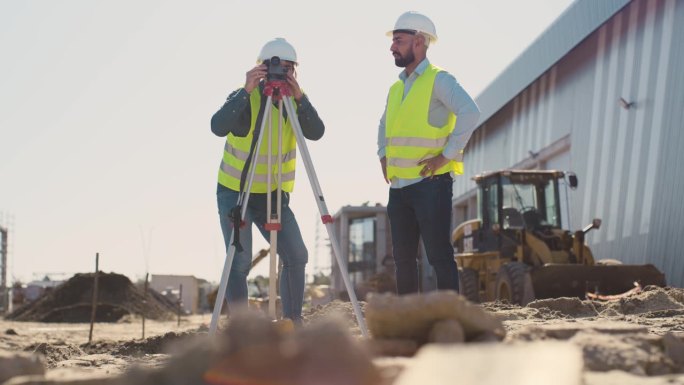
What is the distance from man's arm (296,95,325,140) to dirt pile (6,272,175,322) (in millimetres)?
22189

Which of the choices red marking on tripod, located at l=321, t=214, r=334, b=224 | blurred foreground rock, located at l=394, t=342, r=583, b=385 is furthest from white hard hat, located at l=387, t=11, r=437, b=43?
blurred foreground rock, located at l=394, t=342, r=583, b=385

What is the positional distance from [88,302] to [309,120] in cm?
2356

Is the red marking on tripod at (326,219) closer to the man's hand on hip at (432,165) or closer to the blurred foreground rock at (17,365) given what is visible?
the man's hand on hip at (432,165)

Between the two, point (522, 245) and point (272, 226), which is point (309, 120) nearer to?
point (272, 226)

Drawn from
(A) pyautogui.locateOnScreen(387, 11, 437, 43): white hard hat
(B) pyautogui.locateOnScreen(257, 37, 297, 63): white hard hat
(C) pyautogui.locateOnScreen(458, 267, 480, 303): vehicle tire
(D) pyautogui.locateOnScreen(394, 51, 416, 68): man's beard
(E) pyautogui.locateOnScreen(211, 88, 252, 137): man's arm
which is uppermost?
(A) pyautogui.locateOnScreen(387, 11, 437, 43): white hard hat

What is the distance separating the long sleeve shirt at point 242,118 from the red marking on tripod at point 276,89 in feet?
0.59

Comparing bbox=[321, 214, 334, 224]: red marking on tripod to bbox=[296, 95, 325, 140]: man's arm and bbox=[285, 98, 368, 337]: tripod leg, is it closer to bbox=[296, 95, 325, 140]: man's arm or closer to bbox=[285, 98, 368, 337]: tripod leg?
bbox=[285, 98, 368, 337]: tripod leg

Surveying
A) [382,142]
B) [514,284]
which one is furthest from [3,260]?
[382,142]

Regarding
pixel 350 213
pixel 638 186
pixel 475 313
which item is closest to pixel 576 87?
pixel 638 186

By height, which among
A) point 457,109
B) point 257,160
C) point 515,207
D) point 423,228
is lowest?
point 423,228

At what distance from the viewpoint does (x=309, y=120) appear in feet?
17.0

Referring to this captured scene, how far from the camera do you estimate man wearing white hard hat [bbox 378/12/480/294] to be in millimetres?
4926

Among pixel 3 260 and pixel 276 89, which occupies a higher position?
pixel 276 89

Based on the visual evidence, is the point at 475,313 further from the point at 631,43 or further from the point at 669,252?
the point at 631,43
